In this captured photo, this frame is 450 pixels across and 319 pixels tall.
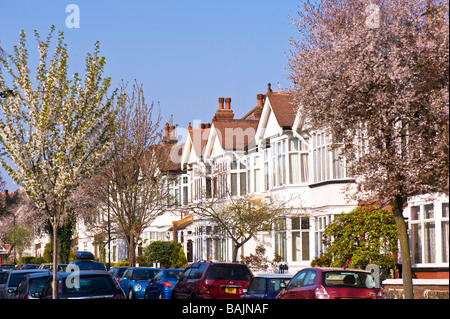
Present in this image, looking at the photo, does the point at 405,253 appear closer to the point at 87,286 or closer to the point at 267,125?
the point at 87,286

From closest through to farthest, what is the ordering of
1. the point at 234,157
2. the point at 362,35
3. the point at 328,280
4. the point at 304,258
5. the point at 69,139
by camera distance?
the point at 328,280 → the point at 362,35 → the point at 69,139 → the point at 304,258 → the point at 234,157

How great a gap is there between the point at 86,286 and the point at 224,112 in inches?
1541

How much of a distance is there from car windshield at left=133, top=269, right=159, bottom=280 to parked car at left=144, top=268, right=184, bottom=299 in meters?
2.18

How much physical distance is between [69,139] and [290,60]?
7141 mm

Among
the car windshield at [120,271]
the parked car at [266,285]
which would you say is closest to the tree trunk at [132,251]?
the car windshield at [120,271]

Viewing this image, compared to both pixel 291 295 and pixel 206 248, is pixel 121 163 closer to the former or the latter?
pixel 206 248

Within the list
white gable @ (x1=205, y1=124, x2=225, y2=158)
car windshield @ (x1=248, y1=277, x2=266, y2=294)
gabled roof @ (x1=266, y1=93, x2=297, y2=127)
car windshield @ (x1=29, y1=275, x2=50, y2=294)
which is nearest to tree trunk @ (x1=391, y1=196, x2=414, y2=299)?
car windshield @ (x1=248, y1=277, x2=266, y2=294)

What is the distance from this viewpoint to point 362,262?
1021 inches

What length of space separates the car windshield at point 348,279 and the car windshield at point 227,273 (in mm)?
5425

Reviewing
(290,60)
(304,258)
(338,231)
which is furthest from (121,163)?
(290,60)

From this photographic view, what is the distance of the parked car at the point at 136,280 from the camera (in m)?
29.0

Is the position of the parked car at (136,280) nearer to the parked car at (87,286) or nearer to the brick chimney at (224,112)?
the parked car at (87,286)

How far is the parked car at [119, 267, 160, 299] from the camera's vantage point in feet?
95.2

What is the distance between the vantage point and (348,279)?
16859 millimetres
